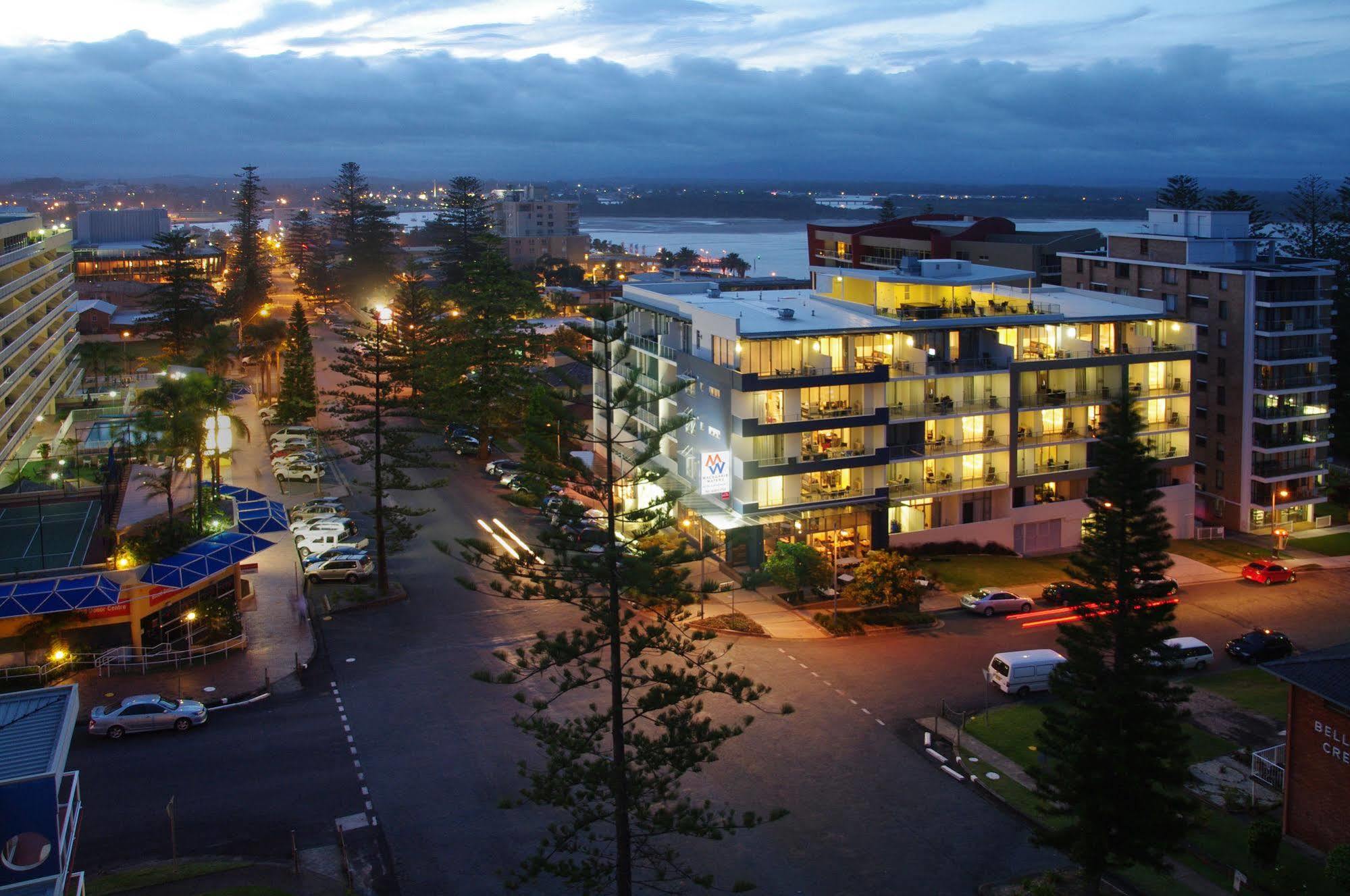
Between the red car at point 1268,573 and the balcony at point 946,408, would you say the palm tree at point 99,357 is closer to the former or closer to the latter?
the balcony at point 946,408

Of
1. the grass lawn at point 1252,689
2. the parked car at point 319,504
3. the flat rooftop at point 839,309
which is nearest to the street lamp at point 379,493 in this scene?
the parked car at point 319,504

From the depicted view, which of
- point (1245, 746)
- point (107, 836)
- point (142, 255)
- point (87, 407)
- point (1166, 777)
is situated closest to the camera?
point (1166, 777)

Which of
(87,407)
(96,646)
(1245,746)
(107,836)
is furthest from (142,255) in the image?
(1245,746)

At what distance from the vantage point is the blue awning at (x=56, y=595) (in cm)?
2847

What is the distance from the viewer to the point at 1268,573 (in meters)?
39.5

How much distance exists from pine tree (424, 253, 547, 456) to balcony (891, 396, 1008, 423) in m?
20.5

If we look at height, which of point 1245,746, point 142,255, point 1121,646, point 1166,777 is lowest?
point 1245,746

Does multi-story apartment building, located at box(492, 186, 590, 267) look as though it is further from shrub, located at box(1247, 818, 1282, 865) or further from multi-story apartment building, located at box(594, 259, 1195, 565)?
shrub, located at box(1247, 818, 1282, 865)

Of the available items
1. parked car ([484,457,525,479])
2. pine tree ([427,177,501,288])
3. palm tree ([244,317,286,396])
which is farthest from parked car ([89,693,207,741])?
pine tree ([427,177,501,288])

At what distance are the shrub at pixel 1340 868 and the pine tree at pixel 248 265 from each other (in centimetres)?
8416

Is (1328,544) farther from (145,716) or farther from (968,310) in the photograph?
(145,716)

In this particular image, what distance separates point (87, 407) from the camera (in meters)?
59.8

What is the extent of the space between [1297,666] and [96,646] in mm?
28714

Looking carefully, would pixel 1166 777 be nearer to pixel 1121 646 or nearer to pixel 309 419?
pixel 1121 646
